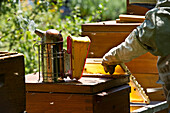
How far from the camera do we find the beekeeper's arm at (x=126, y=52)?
1.79 meters

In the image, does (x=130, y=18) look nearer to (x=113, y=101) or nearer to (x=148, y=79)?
(x=148, y=79)

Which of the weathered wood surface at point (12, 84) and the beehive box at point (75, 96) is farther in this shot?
the beehive box at point (75, 96)

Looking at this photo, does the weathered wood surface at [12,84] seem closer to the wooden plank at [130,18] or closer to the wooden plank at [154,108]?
the wooden plank at [154,108]

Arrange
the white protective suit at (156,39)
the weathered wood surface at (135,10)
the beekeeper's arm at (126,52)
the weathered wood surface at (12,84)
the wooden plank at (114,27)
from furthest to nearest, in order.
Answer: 1. the weathered wood surface at (135,10)
2. the wooden plank at (114,27)
3. the beekeeper's arm at (126,52)
4. the white protective suit at (156,39)
5. the weathered wood surface at (12,84)

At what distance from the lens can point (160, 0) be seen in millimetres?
1749

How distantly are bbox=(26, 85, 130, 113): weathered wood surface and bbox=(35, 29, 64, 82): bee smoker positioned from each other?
0.11m

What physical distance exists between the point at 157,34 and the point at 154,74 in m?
1.28

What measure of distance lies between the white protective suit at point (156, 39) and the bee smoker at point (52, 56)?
38cm

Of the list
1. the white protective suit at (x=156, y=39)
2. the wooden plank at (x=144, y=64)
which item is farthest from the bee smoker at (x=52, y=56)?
the wooden plank at (x=144, y=64)

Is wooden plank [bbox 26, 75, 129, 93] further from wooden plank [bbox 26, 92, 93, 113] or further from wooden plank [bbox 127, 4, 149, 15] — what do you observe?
wooden plank [bbox 127, 4, 149, 15]

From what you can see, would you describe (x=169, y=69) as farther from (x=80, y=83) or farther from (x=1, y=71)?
(x=1, y=71)

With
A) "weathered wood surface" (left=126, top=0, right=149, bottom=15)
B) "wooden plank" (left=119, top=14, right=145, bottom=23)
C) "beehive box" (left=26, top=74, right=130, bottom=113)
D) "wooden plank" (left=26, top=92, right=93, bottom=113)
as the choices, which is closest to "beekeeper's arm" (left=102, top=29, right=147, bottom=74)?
"beehive box" (left=26, top=74, right=130, bottom=113)

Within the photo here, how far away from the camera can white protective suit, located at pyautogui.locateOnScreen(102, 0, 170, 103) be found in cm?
168

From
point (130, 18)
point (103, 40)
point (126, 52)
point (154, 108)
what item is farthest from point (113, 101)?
point (130, 18)
